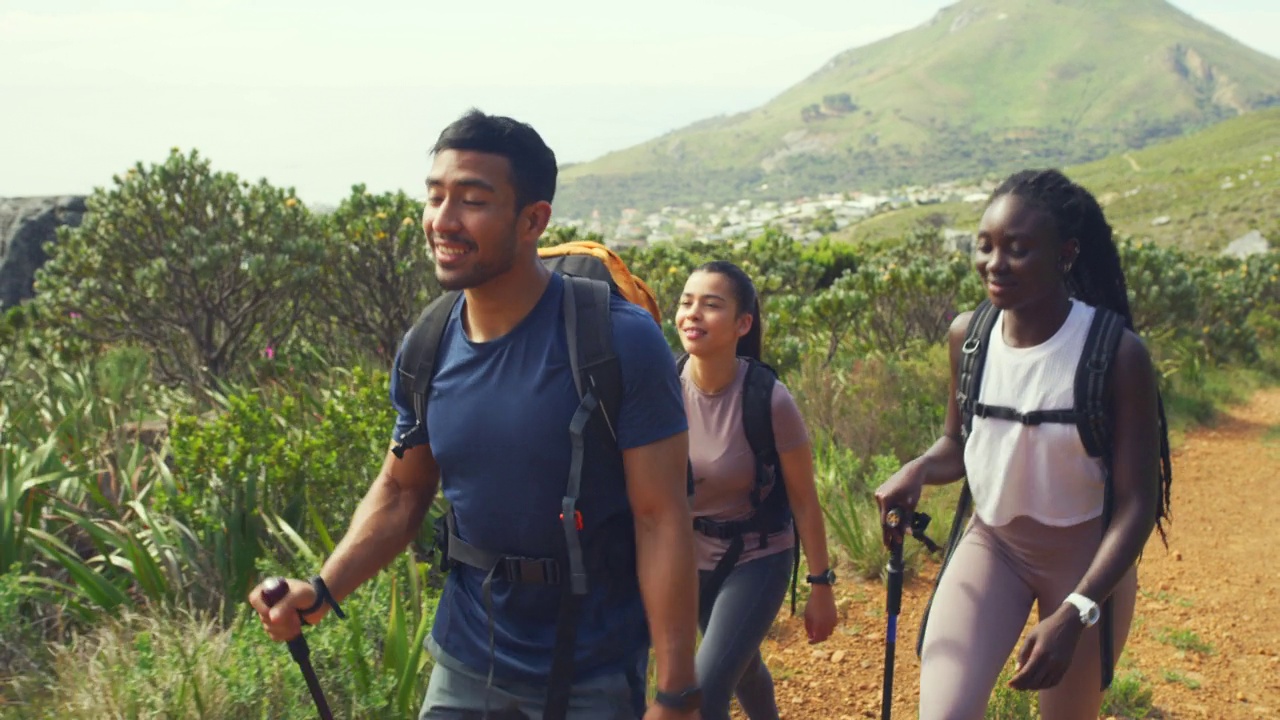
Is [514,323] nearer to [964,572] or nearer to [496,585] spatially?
[496,585]

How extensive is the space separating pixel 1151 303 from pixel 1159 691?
311 inches

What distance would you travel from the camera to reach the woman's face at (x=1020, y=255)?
2.88 metres

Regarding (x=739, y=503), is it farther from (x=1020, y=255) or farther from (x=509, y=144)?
(x=509, y=144)

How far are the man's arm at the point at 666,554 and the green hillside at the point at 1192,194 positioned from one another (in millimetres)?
18697

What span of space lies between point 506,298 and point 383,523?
0.65 meters

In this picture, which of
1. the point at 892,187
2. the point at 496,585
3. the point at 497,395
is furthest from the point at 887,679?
the point at 892,187

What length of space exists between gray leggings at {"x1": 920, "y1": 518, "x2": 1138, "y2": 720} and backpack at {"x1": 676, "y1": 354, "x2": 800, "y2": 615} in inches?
26.7

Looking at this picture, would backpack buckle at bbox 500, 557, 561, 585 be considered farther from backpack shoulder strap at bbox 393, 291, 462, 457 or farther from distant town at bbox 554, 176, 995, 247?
distant town at bbox 554, 176, 995, 247

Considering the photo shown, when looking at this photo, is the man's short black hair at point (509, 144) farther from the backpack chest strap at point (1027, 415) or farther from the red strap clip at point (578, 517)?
the backpack chest strap at point (1027, 415)

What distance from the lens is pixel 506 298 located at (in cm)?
229

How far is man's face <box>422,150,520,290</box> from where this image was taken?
2230 mm

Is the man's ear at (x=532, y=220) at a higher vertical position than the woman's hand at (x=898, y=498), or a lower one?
higher

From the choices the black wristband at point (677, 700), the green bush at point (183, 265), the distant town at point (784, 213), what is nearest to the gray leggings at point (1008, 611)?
the black wristband at point (677, 700)

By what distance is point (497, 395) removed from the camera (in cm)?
220
